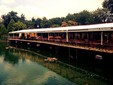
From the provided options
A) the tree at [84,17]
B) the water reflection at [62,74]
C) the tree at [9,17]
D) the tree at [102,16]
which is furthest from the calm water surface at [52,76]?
the tree at [9,17]

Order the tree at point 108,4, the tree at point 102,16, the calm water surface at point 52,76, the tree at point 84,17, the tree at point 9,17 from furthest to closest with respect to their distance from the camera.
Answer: the tree at point 9,17 < the tree at point 84,17 < the tree at point 102,16 < the tree at point 108,4 < the calm water surface at point 52,76

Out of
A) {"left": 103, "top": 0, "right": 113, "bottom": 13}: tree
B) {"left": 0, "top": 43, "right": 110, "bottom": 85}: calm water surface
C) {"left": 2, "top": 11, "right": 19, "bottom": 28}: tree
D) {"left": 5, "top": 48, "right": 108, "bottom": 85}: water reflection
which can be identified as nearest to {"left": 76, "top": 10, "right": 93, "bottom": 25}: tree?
{"left": 103, "top": 0, "right": 113, "bottom": 13}: tree

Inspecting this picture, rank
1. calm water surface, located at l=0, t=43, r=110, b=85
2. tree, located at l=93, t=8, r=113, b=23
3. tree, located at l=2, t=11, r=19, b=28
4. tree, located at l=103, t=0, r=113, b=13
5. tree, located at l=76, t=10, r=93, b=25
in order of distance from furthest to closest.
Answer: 1. tree, located at l=2, t=11, r=19, b=28
2. tree, located at l=76, t=10, r=93, b=25
3. tree, located at l=93, t=8, r=113, b=23
4. tree, located at l=103, t=0, r=113, b=13
5. calm water surface, located at l=0, t=43, r=110, b=85

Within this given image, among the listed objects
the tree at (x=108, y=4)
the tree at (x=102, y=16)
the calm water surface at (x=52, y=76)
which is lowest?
the calm water surface at (x=52, y=76)

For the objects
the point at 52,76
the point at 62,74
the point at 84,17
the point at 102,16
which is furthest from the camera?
the point at 84,17

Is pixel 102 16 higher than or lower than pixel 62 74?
higher

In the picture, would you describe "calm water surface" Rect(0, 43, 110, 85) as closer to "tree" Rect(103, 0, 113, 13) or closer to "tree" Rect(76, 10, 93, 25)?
"tree" Rect(103, 0, 113, 13)

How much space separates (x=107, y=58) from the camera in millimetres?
31453

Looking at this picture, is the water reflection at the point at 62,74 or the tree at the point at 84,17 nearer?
the water reflection at the point at 62,74

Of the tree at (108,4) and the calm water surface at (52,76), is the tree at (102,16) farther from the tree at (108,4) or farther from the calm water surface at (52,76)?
the calm water surface at (52,76)

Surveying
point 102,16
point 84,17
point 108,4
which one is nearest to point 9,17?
point 84,17

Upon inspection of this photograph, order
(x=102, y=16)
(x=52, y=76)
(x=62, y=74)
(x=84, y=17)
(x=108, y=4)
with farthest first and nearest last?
(x=84, y=17) < (x=102, y=16) < (x=108, y=4) < (x=62, y=74) < (x=52, y=76)

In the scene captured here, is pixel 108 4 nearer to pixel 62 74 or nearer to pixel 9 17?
pixel 62 74

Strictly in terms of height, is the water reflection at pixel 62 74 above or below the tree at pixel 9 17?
below
